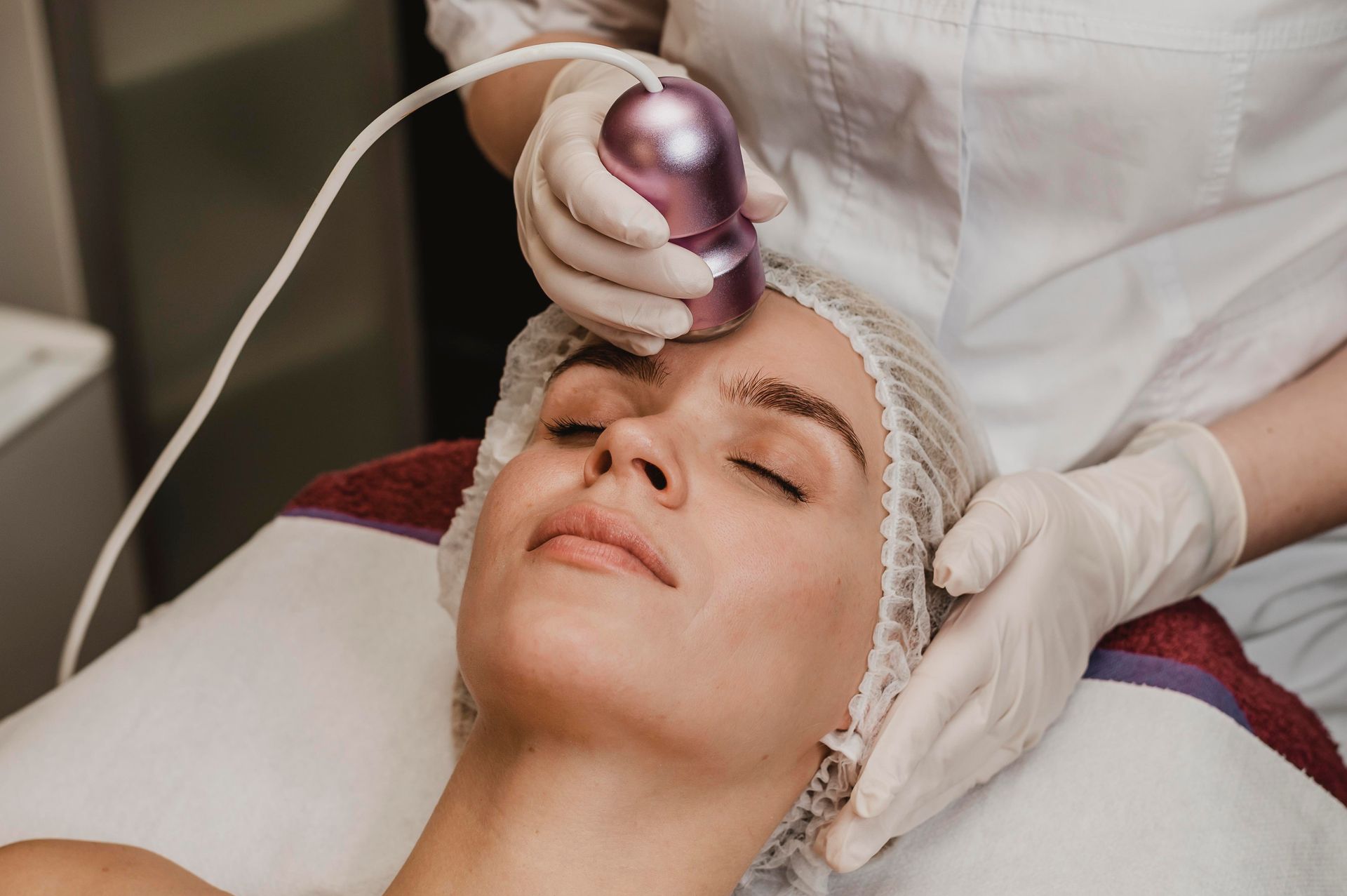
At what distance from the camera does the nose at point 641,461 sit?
964mm

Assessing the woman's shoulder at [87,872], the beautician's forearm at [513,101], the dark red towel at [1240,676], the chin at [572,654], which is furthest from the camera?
the beautician's forearm at [513,101]

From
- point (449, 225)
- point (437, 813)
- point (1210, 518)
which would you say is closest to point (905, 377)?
point (1210, 518)

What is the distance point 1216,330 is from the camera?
4.30 feet

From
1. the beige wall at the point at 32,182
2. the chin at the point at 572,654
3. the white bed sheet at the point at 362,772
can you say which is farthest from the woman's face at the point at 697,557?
the beige wall at the point at 32,182

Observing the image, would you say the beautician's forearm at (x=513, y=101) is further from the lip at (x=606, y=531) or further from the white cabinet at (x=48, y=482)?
the white cabinet at (x=48, y=482)

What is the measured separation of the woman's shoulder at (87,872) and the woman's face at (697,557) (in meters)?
0.34

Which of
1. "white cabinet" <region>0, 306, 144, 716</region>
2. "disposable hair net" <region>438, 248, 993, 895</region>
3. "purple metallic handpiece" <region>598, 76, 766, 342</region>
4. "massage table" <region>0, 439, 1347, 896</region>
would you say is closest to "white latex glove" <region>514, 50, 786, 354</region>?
"purple metallic handpiece" <region>598, 76, 766, 342</region>

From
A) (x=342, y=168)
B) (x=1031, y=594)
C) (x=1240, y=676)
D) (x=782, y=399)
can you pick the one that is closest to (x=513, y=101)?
(x=342, y=168)

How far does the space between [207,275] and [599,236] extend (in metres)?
1.49

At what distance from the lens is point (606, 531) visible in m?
0.94

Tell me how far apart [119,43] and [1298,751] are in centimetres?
193

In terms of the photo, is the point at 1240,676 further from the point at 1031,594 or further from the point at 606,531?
the point at 606,531

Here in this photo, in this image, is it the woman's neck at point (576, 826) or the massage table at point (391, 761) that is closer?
the woman's neck at point (576, 826)

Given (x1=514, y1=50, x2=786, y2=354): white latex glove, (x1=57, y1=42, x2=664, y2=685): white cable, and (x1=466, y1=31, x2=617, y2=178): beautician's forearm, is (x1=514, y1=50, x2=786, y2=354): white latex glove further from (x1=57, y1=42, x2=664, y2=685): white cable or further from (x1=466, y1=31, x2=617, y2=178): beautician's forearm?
(x1=466, y1=31, x2=617, y2=178): beautician's forearm
